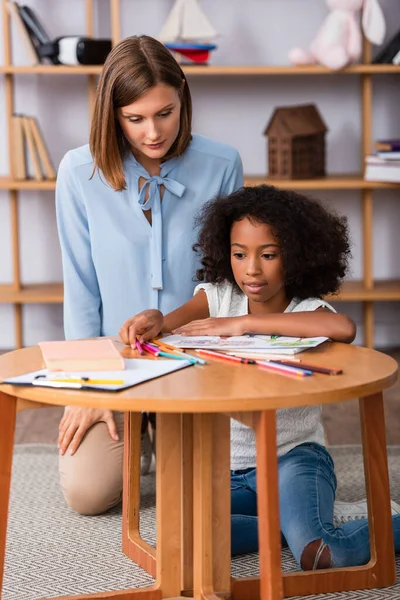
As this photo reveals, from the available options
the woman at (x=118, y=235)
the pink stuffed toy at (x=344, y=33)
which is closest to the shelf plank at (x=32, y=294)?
the pink stuffed toy at (x=344, y=33)

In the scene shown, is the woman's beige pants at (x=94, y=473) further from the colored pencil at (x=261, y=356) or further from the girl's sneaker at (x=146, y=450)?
the colored pencil at (x=261, y=356)

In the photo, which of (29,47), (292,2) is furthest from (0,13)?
(292,2)

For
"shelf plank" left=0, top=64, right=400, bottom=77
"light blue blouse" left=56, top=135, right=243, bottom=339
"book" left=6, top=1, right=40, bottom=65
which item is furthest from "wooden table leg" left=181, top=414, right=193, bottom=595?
"book" left=6, top=1, right=40, bottom=65

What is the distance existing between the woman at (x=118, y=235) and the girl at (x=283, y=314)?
0.19 m

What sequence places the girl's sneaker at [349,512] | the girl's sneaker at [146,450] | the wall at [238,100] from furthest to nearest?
the wall at [238,100]
the girl's sneaker at [146,450]
the girl's sneaker at [349,512]

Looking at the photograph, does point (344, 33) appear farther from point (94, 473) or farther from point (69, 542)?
point (69, 542)

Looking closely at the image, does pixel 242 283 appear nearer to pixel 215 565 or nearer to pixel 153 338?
pixel 153 338

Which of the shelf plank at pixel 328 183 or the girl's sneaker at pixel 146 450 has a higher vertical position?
the shelf plank at pixel 328 183

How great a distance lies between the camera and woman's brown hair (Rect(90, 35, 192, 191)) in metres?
1.91

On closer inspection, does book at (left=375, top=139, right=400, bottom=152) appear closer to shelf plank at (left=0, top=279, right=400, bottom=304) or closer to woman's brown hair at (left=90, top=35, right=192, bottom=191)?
shelf plank at (left=0, top=279, right=400, bottom=304)

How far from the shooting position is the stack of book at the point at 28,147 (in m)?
3.57

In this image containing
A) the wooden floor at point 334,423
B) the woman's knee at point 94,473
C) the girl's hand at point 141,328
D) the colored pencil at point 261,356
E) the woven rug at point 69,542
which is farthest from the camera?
the wooden floor at point 334,423

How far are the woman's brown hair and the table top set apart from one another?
0.68 meters

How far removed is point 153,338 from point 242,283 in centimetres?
25
